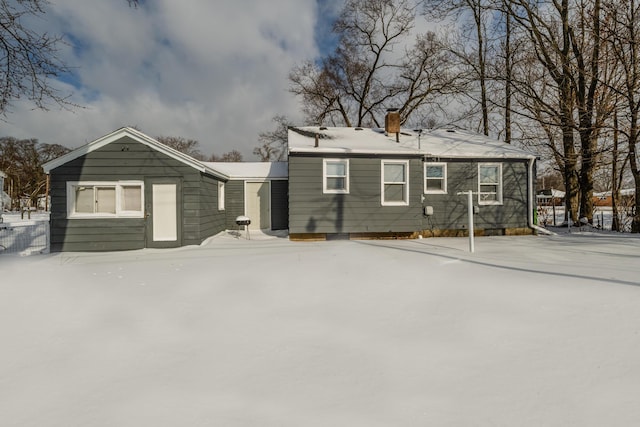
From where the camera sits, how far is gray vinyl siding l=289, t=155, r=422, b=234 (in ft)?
38.2

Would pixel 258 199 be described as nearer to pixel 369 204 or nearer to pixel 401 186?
pixel 369 204

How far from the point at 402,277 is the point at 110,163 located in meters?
9.25

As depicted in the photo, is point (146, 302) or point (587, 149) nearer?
point (146, 302)

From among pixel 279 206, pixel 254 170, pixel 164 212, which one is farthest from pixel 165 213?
pixel 254 170

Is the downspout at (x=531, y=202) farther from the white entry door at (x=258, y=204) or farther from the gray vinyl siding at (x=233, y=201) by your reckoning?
the gray vinyl siding at (x=233, y=201)

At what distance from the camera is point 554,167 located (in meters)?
18.5

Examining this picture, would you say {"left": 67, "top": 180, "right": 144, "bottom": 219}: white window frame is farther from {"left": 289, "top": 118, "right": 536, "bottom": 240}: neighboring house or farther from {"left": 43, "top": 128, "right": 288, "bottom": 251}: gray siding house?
{"left": 289, "top": 118, "right": 536, "bottom": 240}: neighboring house

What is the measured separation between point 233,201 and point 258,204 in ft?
3.76

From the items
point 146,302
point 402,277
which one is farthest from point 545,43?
point 146,302

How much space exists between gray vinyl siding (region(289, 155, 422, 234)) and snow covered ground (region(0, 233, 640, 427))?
586cm

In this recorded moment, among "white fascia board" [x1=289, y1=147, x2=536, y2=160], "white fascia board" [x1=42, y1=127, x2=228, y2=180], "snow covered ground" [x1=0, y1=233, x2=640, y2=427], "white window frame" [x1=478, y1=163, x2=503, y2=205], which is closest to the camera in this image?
"snow covered ground" [x1=0, y1=233, x2=640, y2=427]

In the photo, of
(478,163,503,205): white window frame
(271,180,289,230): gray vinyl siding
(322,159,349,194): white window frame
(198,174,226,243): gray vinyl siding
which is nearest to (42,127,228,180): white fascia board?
(198,174,226,243): gray vinyl siding

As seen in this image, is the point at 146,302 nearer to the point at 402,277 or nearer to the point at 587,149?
the point at 402,277

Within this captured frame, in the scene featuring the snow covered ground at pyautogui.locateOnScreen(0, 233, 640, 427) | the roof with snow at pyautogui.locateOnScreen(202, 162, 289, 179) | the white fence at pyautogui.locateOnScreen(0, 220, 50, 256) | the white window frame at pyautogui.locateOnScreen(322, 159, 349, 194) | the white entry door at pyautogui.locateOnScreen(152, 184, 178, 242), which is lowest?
the snow covered ground at pyautogui.locateOnScreen(0, 233, 640, 427)
